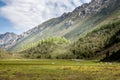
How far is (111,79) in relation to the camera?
67.3m

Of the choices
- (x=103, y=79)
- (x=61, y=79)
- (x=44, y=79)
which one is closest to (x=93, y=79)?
(x=103, y=79)

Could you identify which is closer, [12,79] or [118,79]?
[118,79]

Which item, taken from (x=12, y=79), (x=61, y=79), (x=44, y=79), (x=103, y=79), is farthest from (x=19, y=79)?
(x=103, y=79)

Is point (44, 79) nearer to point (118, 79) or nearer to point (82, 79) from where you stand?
point (82, 79)

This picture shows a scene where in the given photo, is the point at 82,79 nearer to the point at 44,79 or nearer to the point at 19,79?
the point at 44,79

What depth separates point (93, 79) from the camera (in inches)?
2702

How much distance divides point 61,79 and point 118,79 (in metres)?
14.7

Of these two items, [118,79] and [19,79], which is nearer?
[118,79]

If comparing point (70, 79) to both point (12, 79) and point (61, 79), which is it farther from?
point (12, 79)

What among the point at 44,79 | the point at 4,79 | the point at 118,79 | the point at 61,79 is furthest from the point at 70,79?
the point at 4,79

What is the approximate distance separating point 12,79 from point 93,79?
21.6m

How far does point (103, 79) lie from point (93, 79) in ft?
8.41

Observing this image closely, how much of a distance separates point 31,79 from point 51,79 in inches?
211

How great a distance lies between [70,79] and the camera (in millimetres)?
70875
